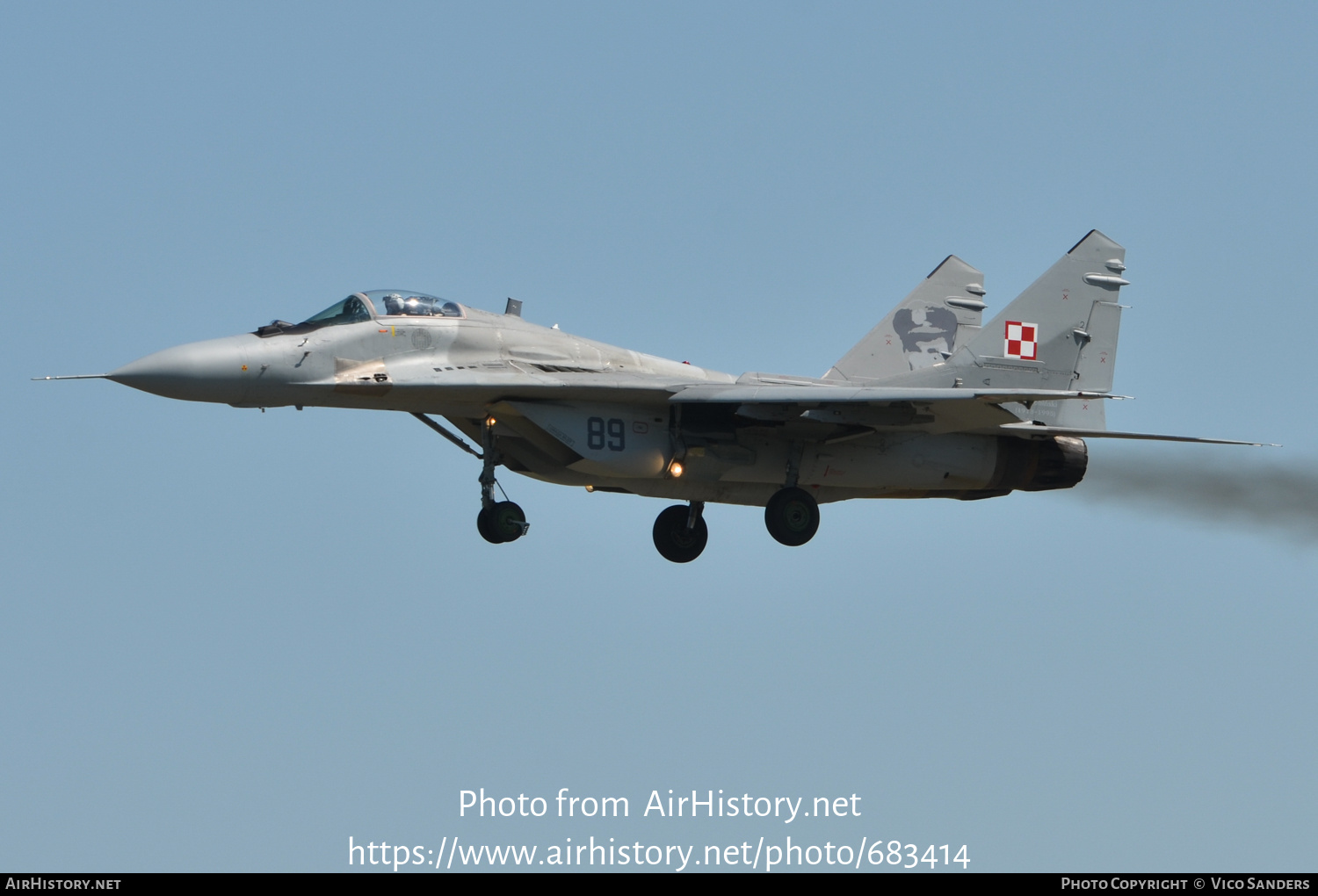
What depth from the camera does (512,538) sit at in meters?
20.2

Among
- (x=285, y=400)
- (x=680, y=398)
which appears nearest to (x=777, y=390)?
(x=680, y=398)

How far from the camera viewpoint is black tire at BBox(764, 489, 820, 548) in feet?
70.8

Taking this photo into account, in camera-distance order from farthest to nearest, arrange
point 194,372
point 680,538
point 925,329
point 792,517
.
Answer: point 925,329 → point 680,538 → point 792,517 → point 194,372

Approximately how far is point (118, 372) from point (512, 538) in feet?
15.8

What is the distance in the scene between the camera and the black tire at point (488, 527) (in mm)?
20234

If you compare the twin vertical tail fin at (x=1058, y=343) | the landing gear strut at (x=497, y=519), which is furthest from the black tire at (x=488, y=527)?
the twin vertical tail fin at (x=1058, y=343)

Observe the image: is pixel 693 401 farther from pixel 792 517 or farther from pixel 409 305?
pixel 409 305

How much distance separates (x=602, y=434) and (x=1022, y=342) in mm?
6230

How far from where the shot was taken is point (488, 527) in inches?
797

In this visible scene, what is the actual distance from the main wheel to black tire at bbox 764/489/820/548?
5.36 feet

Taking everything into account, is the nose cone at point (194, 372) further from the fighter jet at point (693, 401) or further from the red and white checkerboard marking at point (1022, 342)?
the red and white checkerboard marking at point (1022, 342)

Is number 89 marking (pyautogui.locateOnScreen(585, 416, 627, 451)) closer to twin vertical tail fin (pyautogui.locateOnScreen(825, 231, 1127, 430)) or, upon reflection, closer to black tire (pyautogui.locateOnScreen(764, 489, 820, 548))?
black tire (pyautogui.locateOnScreen(764, 489, 820, 548))

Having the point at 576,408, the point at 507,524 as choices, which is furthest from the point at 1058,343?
the point at 507,524

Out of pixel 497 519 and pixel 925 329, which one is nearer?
pixel 497 519
